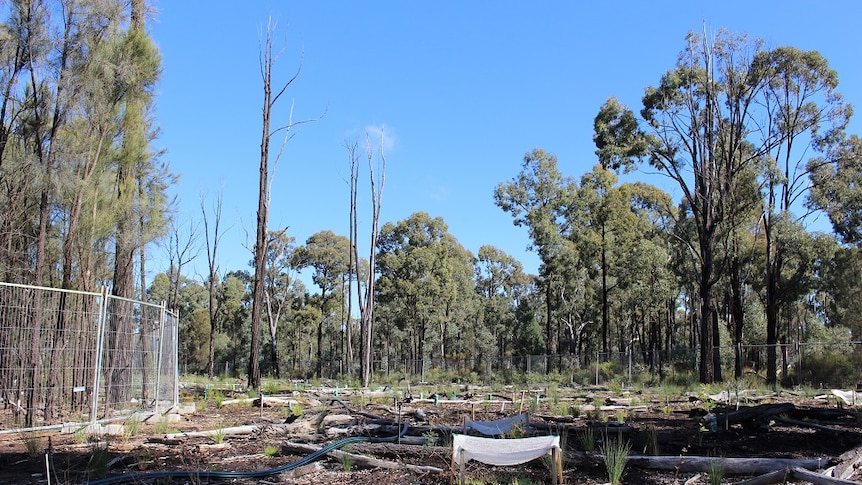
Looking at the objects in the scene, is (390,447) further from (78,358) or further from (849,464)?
(78,358)

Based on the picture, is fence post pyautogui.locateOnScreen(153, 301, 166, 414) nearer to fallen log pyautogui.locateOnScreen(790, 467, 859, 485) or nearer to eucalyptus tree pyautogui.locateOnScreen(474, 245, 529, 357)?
fallen log pyautogui.locateOnScreen(790, 467, 859, 485)

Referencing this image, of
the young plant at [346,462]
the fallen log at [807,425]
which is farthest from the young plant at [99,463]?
the fallen log at [807,425]

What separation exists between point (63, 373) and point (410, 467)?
25.0ft

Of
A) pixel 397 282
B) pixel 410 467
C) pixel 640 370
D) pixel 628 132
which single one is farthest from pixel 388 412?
pixel 397 282

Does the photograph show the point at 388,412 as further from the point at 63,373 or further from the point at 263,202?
the point at 263,202

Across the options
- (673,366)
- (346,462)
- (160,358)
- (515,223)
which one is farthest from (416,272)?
(346,462)

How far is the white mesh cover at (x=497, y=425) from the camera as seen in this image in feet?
26.3

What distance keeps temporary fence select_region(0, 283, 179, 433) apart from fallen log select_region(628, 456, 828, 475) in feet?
25.5

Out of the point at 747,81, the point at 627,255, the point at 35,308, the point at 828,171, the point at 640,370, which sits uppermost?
the point at 747,81

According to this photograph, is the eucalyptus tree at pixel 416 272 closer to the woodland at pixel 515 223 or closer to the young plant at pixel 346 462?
the woodland at pixel 515 223

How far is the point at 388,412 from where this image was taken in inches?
466

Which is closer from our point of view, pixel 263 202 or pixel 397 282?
pixel 263 202

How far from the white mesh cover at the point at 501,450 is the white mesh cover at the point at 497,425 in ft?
6.92

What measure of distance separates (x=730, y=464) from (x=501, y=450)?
2.21 m
